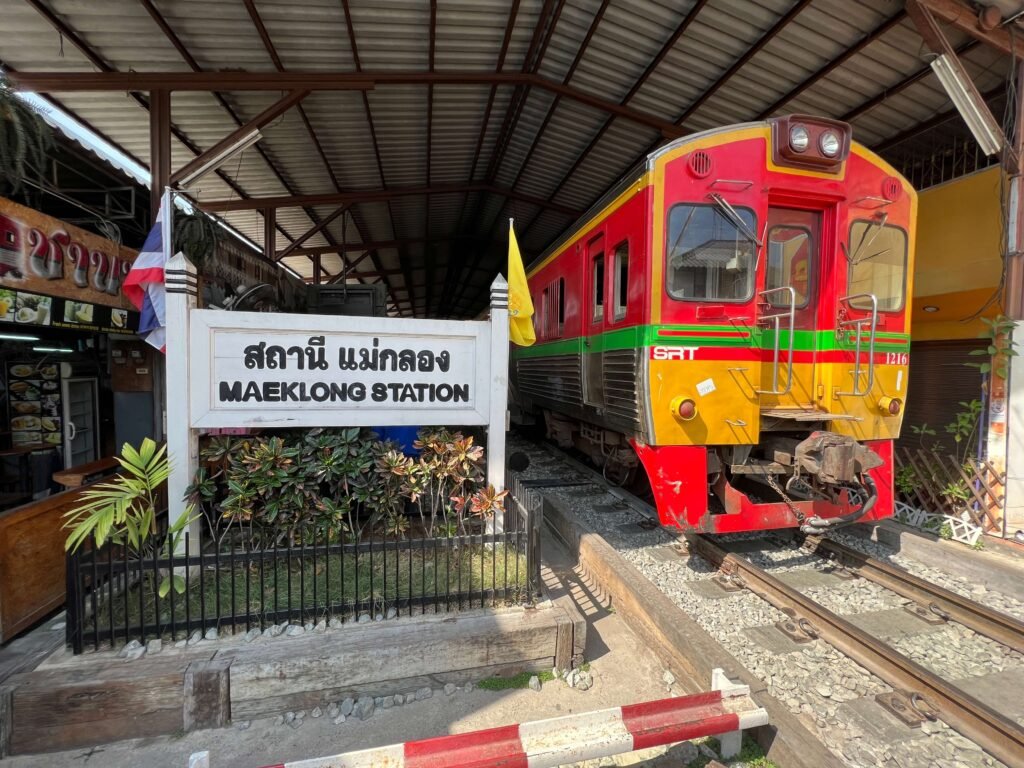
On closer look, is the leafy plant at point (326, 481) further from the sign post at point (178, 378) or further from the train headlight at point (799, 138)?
the train headlight at point (799, 138)

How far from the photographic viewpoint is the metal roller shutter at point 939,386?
249 inches

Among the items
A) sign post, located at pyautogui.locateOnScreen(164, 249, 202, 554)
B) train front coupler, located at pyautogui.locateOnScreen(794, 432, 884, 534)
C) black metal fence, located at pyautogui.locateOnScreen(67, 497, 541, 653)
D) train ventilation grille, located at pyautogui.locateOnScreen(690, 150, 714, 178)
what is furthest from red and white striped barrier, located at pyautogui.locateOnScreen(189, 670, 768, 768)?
train ventilation grille, located at pyautogui.locateOnScreen(690, 150, 714, 178)

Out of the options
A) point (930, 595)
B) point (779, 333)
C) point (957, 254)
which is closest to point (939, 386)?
point (957, 254)

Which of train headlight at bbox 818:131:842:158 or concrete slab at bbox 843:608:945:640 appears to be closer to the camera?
concrete slab at bbox 843:608:945:640

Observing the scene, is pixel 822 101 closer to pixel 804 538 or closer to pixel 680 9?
pixel 680 9

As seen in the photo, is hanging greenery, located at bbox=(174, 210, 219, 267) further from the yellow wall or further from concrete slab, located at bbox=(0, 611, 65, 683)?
the yellow wall

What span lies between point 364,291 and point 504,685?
8.54 meters

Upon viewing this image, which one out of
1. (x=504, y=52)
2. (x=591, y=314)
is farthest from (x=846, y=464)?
(x=504, y=52)

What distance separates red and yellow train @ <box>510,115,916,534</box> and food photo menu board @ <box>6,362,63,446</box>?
22.5ft

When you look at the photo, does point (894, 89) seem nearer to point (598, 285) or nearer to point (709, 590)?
point (598, 285)

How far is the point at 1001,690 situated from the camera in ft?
9.92

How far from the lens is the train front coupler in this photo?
3893mm

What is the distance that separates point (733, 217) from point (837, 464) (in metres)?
2.19

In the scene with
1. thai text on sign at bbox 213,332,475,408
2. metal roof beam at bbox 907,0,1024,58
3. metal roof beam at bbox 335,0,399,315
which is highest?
metal roof beam at bbox 335,0,399,315
